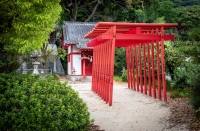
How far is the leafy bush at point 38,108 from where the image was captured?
16.8 ft

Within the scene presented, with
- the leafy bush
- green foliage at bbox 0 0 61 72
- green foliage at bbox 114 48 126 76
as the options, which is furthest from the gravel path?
green foliage at bbox 114 48 126 76

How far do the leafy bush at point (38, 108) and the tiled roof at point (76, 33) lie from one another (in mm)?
18045

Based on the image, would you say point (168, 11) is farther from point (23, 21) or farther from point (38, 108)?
point (38, 108)

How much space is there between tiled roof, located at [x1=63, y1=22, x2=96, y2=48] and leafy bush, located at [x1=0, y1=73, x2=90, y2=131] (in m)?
18.0

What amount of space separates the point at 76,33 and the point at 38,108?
21.3 meters

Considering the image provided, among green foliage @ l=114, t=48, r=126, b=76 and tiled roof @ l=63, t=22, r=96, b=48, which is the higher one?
tiled roof @ l=63, t=22, r=96, b=48

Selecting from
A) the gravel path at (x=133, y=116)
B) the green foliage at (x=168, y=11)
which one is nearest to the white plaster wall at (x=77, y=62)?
the gravel path at (x=133, y=116)

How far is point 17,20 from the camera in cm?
732

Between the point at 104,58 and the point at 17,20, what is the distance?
5.38 metres

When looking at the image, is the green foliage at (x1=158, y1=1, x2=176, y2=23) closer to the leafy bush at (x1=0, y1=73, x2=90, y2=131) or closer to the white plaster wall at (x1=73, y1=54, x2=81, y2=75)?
the white plaster wall at (x1=73, y1=54, x2=81, y2=75)

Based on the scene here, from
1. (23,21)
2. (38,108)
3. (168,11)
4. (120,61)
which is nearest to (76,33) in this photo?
(120,61)

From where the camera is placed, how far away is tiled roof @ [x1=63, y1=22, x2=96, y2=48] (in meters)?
24.3

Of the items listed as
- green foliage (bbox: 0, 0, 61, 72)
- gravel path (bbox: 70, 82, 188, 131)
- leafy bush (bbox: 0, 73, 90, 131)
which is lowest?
gravel path (bbox: 70, 82, 188, 131)

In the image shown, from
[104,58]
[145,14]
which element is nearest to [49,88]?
[104,58]
